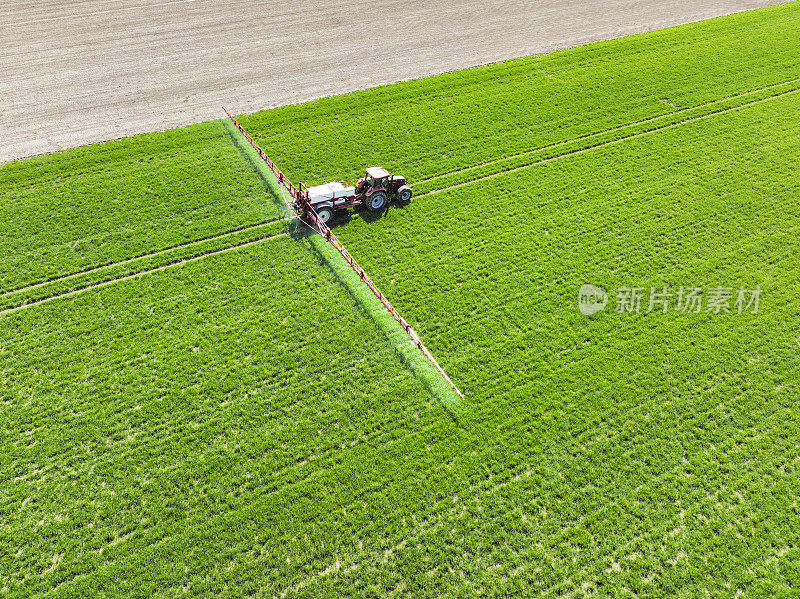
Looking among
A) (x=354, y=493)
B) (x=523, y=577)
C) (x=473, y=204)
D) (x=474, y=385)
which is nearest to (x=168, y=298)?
(x=354, y=493)

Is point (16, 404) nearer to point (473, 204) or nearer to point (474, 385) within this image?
point (474, 385)

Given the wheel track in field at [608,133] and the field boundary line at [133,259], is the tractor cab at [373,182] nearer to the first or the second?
the wheel track in field at [608,133]

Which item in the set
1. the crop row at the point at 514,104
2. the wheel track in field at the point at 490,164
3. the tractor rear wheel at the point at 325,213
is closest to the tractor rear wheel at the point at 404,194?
the wheel track in field at the point at 490,164

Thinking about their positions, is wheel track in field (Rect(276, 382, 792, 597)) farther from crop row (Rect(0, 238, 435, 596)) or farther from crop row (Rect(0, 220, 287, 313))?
crop row (Rect(0, 220, 287, 313))

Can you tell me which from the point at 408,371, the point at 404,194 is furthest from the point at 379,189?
the point at 408,371

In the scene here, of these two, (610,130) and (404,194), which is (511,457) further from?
(610,130)

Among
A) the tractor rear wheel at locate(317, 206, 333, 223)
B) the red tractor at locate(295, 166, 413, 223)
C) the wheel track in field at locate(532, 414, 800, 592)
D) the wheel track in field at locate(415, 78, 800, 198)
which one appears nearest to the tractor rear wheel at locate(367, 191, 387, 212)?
the red tractor at locate(295, 166, 413, 223)
